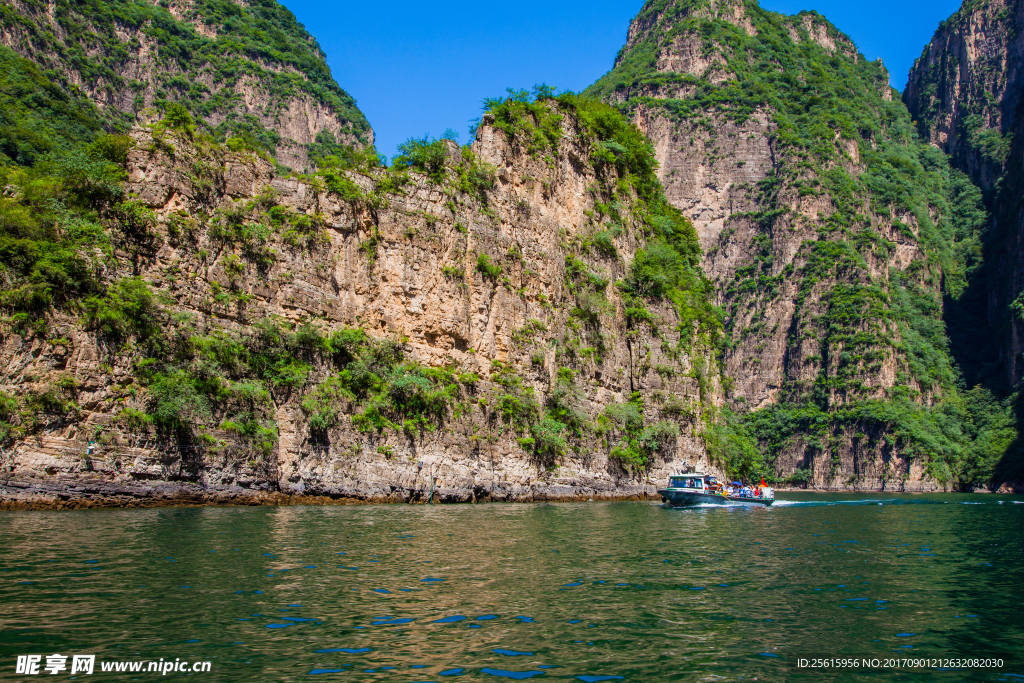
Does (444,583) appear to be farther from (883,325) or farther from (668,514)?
(883,325)

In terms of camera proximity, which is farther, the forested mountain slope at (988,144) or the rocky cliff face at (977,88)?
the rocky cliff face at (977,88)

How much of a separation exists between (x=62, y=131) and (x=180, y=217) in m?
36.1

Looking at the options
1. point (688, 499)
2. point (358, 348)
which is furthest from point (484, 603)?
point (688, 499)

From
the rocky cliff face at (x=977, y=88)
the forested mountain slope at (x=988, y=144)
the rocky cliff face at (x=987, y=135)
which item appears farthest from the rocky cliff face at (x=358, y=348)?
the rocky cliff face at (x=977, y=88)

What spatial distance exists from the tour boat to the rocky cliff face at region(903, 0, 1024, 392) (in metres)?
84.9

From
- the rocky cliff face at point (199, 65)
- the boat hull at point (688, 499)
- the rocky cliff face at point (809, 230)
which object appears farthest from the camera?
the rocky cliff face at point (809, 230)

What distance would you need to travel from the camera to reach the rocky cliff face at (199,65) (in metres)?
84.6

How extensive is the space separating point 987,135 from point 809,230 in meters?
63.9

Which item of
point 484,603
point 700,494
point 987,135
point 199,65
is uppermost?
point 987,135

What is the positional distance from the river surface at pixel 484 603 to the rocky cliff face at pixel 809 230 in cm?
9416

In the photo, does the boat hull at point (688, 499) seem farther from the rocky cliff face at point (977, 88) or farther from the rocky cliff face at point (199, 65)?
the rocky cliff face at point (977, 88)

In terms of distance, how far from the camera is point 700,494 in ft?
137

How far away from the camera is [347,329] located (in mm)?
39000

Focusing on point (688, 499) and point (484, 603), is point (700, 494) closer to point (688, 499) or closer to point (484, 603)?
point (688, 499)
